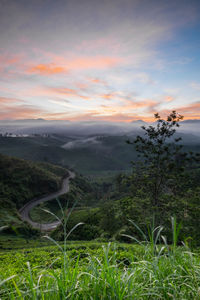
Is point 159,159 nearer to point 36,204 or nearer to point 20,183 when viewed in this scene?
point 36,204

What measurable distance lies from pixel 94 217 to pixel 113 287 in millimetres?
28346

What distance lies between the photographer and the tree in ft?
35.9

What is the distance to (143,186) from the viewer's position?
38.2 feet

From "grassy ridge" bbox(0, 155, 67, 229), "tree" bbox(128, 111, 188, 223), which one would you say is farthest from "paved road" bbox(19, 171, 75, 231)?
"tree" bbox(128, 111, 188, 223)

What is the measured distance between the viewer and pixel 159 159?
37.6ft

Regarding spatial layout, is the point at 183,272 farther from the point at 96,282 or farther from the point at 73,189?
the point at 73,189

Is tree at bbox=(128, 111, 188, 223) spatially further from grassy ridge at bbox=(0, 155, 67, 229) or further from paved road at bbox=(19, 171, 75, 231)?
grassy ridge at bbox=(0, 155, 67, 229)

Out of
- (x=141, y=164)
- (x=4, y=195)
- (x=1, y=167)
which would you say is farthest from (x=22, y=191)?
(x=141, y=164)

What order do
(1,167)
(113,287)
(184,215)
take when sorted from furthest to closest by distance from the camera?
(1,167)
(184,215)
(113,287)

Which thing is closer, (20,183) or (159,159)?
(159,159)

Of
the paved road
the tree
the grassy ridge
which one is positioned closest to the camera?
the tree

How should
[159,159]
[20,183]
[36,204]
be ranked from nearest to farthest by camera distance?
[159,159]
[36,204]
[20,183]

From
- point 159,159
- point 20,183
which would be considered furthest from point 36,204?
point 159,159

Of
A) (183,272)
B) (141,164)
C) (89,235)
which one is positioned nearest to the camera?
(183,272)
